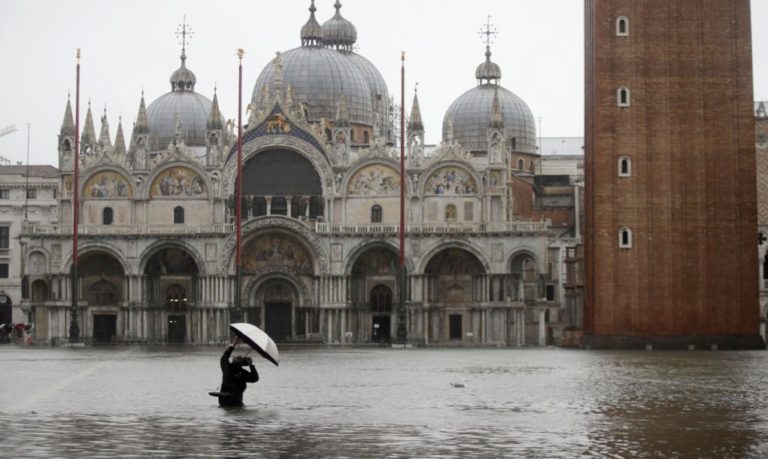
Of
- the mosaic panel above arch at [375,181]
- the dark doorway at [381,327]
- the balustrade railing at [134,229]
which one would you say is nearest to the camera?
the balustrade railing at [134,229]

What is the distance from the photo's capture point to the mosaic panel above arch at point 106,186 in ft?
314

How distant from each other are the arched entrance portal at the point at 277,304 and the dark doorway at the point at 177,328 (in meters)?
4.72

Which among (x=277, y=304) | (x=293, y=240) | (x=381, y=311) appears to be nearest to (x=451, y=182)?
(x=381, y=311)

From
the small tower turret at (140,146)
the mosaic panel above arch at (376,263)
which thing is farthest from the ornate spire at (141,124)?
the mosaic panel above arch at (376,263)

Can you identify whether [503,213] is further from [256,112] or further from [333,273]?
[256,112]

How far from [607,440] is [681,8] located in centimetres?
5223

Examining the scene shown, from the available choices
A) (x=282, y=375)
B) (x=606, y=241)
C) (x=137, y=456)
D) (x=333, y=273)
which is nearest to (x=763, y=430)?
(x=137, y=456)

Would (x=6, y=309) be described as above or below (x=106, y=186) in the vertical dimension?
below

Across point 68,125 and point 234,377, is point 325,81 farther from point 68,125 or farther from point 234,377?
point 234,377

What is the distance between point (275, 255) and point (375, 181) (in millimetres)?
7817

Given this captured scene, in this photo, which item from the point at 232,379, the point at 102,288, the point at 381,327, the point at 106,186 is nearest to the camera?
the point at 232,379

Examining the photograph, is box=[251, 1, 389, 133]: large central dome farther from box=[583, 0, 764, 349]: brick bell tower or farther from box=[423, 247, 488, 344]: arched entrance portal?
Result: box=[583, 0, 764, 349]: brick bell tower

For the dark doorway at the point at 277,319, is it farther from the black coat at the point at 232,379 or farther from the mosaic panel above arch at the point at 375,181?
the black coat at the point at 232,379

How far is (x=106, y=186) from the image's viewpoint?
95875mm
